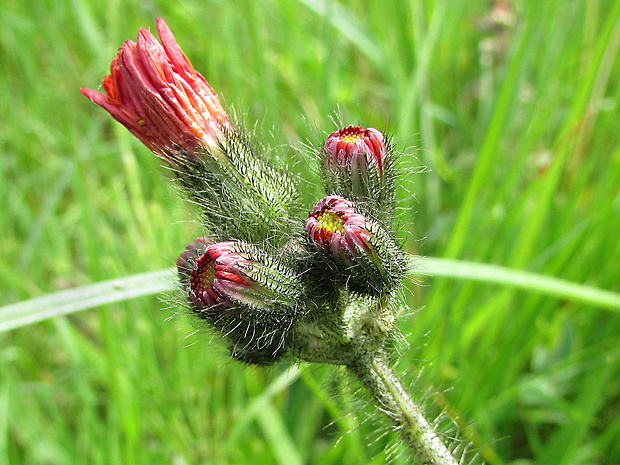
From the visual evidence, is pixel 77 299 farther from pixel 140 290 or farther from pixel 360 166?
pixel 360 166

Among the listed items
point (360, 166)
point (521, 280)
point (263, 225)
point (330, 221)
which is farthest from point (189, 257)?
point (521, 280)

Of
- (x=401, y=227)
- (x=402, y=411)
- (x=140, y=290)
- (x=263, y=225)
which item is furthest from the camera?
(x=140, y=290)

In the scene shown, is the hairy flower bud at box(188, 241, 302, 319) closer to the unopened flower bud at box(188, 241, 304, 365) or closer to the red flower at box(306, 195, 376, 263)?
the unopened flower bud at box(188, 241, 304, 365)

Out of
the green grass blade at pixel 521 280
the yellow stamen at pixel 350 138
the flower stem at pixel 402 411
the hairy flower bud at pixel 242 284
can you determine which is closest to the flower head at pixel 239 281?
the hairy flower bud at pixel 242 284

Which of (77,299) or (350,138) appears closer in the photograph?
(350,138)

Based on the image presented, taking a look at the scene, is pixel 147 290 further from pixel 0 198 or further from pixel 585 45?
pixel 585 45

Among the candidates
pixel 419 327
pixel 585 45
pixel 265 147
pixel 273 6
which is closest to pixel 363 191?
pixel 265 147

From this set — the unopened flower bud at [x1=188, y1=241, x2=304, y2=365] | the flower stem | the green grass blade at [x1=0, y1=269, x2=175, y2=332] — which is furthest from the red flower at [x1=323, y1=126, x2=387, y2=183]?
the green grass blade at [x1=0, y1=269, x2=175, y2=332]
